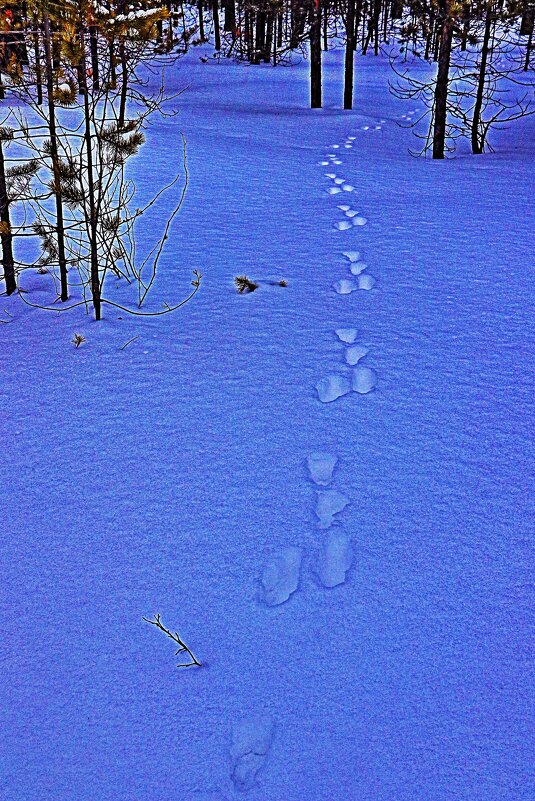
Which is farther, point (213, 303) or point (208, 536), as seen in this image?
point (213, 303)

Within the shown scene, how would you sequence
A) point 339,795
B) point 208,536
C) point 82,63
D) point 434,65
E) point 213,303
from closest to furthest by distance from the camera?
point 339,795
point 208,536
point 82,63
point 213,303
point 434,65

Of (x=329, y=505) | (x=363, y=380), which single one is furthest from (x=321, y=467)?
(x=363, y=380)

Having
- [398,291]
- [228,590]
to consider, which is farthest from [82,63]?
[228,590]

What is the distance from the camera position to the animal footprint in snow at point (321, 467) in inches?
91.7

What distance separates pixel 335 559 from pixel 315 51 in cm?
1102

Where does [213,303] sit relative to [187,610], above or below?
above

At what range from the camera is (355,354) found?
3178 mm

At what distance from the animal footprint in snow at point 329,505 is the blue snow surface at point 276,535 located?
0.01 m

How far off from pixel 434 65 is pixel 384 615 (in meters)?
22.9

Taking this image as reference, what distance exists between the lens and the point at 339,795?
135 centimetres

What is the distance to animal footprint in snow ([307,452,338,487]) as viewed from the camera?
2.33m

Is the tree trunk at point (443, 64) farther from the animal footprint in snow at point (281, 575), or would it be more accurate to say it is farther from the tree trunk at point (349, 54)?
the animal footprint in snow at point (281, 575)

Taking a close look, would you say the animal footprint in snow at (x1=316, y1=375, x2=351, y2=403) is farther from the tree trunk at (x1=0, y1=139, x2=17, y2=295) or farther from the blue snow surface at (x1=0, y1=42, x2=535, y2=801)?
the tree trunk at (x1=0, y1=139, x2=17, y2=295)

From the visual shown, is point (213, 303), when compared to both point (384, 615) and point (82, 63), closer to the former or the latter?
point (82, 63)
